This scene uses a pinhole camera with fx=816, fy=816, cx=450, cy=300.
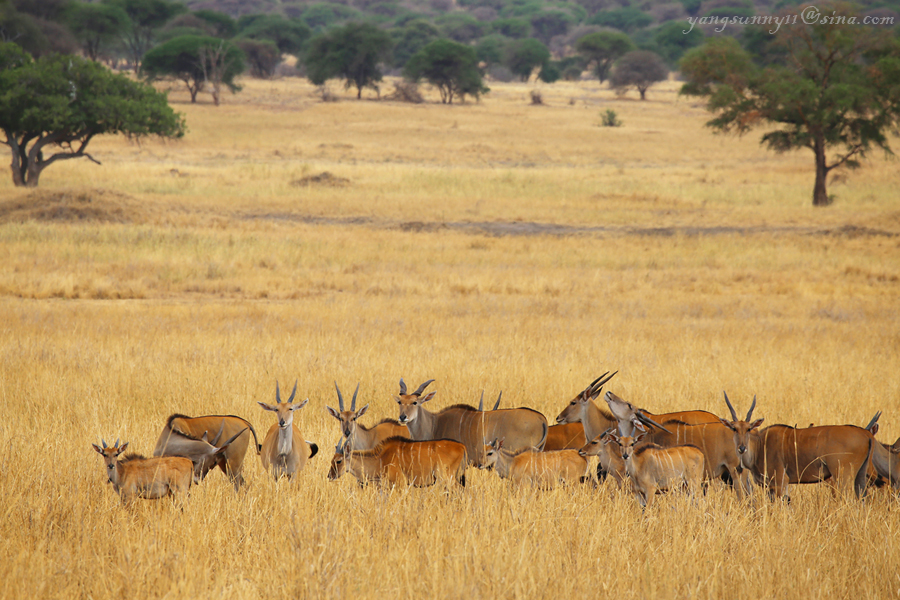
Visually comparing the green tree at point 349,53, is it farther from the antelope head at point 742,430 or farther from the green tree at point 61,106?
the antelope head at point 742,430

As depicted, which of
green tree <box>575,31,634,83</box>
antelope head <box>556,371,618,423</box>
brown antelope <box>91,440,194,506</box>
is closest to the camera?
brown antelope <box>91,440,194,506</box>

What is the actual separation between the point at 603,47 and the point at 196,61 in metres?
55.3

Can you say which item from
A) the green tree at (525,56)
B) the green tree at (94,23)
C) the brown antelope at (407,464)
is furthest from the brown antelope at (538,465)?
the green tree at (525,56)

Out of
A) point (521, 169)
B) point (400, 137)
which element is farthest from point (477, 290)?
point (400, 137)

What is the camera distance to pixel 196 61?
7288 cm

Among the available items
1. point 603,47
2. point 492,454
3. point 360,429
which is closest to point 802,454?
point 492,454

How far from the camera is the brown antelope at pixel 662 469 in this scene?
587 centimetres

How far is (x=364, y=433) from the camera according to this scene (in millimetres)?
6777

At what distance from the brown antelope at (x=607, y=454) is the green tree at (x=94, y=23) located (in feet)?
269

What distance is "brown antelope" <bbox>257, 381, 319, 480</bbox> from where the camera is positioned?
237 inches

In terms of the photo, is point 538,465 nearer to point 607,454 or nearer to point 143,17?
point 607,454

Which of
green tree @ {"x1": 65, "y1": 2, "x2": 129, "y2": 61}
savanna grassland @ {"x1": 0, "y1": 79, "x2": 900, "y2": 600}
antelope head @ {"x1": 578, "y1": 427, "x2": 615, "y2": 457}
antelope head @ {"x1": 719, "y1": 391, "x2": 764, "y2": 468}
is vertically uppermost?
green tree @ {"x1": 65, "y1": 2, "x2": 129, "y2": 61}

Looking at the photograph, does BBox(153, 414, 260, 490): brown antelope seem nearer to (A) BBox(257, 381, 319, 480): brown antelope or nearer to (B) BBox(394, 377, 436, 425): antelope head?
(A) BBox(257, 381, 319, 480): brown antelope

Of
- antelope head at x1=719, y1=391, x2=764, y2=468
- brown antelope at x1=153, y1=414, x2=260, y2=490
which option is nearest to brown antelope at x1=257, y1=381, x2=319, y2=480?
brown antelope at x1=153, y1=414, x2=260, y2=490
